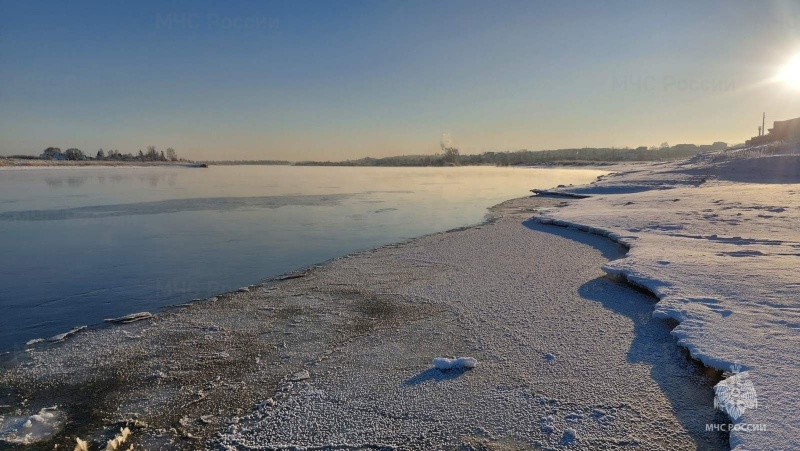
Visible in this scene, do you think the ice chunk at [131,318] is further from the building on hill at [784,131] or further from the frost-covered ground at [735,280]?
the building on hill at [784,131]

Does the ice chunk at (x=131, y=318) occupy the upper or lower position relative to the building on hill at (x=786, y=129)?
lower

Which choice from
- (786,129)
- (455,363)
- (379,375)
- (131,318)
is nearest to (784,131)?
(786,129)

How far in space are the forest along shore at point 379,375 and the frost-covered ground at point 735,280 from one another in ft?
0.72

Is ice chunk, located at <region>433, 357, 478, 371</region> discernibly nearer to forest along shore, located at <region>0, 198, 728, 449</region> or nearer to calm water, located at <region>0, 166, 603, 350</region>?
forest along shore, located at <region>0, 198, 728, 449</region>

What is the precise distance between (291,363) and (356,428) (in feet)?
3.57

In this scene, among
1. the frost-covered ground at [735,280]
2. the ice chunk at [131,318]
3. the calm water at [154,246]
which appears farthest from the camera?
the calm water at [154,246]

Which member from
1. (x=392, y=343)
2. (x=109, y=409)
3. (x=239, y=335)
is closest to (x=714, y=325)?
(x=392, y=343)

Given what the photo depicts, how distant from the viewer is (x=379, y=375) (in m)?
3.26

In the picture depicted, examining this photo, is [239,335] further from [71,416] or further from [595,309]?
[595,309]

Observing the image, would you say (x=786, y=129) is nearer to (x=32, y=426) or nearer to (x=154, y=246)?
(x=154, y=246)

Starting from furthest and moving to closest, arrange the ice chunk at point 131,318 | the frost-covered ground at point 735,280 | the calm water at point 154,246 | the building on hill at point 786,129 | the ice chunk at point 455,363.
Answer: the building on hill at point 786,129 → the calm water at point 154,246 → the ice chunk at point 131,318 → the ice chunk at point 455,363 → the frost-covered ground at point 735,280

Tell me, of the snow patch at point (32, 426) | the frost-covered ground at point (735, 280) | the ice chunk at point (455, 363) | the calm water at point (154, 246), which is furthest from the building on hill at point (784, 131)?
the snow patch at point (32, 426)

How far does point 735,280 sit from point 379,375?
387 centimetres

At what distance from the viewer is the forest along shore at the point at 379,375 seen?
2.58 metres
